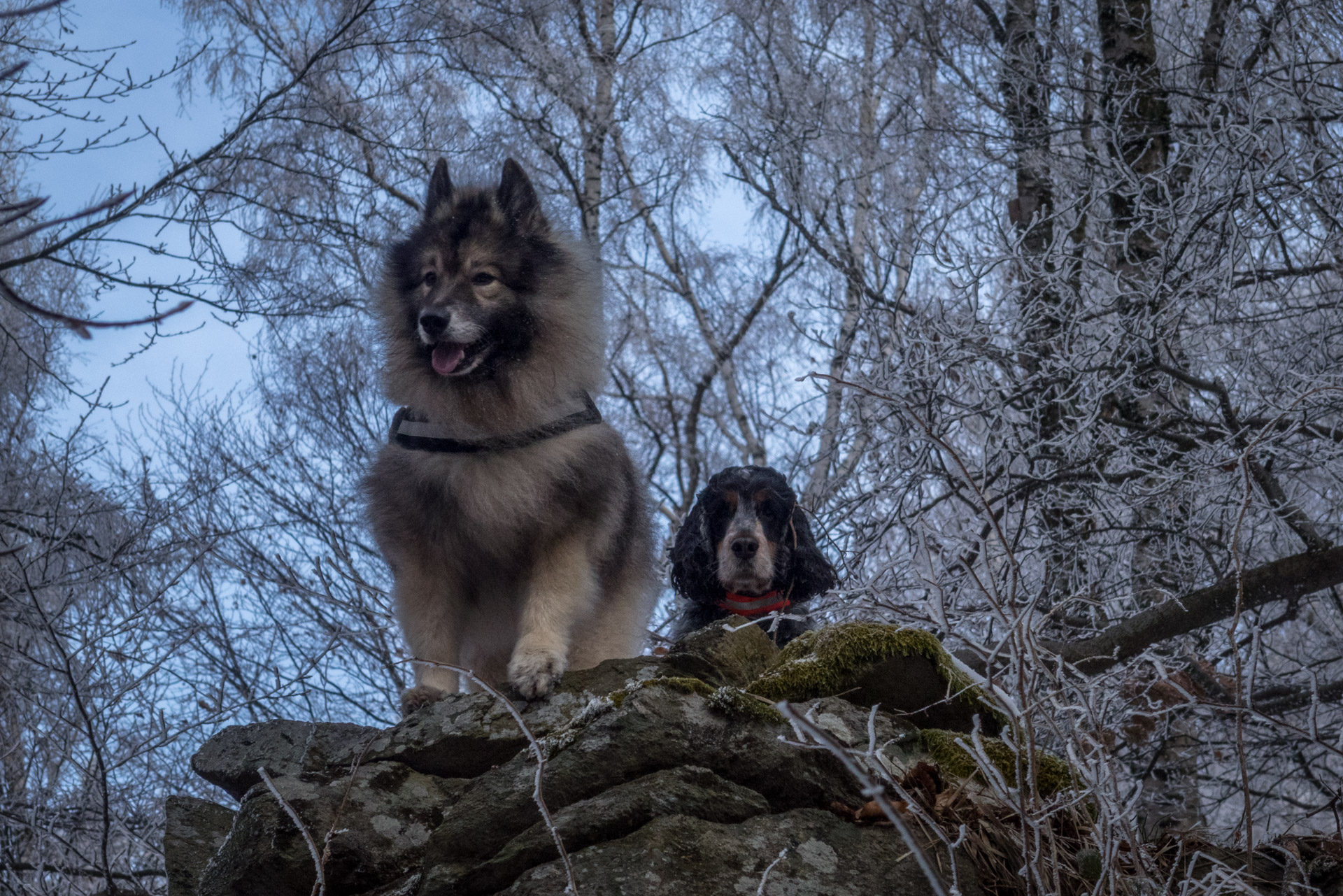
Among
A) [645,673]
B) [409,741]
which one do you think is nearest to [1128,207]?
[645,673]

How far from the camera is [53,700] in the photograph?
6.85 metres

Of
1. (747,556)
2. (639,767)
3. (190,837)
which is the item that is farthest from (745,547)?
(190,837)

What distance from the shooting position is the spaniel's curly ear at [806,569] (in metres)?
5.63

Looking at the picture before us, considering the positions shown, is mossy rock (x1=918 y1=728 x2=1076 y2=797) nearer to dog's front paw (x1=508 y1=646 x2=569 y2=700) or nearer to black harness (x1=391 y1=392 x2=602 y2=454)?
dog's front paw (x1=508 y1=646 x2=569 y2=700)

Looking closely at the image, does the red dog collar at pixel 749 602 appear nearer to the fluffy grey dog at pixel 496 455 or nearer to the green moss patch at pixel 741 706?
the fluffy grey dog at pixel 496 455

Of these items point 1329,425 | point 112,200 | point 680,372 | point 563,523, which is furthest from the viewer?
point 680,372

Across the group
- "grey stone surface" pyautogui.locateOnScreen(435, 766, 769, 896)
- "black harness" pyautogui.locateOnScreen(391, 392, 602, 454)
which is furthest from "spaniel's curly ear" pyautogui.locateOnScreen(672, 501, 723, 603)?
"grey stone surface" pyautogui.locateOnScreen(435, 766, 769, 896)

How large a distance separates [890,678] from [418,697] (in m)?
1.64

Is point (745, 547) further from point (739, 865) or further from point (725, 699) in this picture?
point (739, 865)

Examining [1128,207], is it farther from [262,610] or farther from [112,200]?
[262,610]

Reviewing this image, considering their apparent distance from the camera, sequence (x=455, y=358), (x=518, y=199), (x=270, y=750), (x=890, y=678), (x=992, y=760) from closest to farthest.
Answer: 1. (x=992, y=760)
2. (x=890, y=678)
3. (x=270, y=750)
4. (x=455, y=358)
5. (x=518, y=199)

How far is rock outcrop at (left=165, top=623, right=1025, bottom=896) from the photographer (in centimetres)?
288

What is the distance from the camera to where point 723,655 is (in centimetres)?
381

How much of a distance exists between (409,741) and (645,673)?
0.77 m
